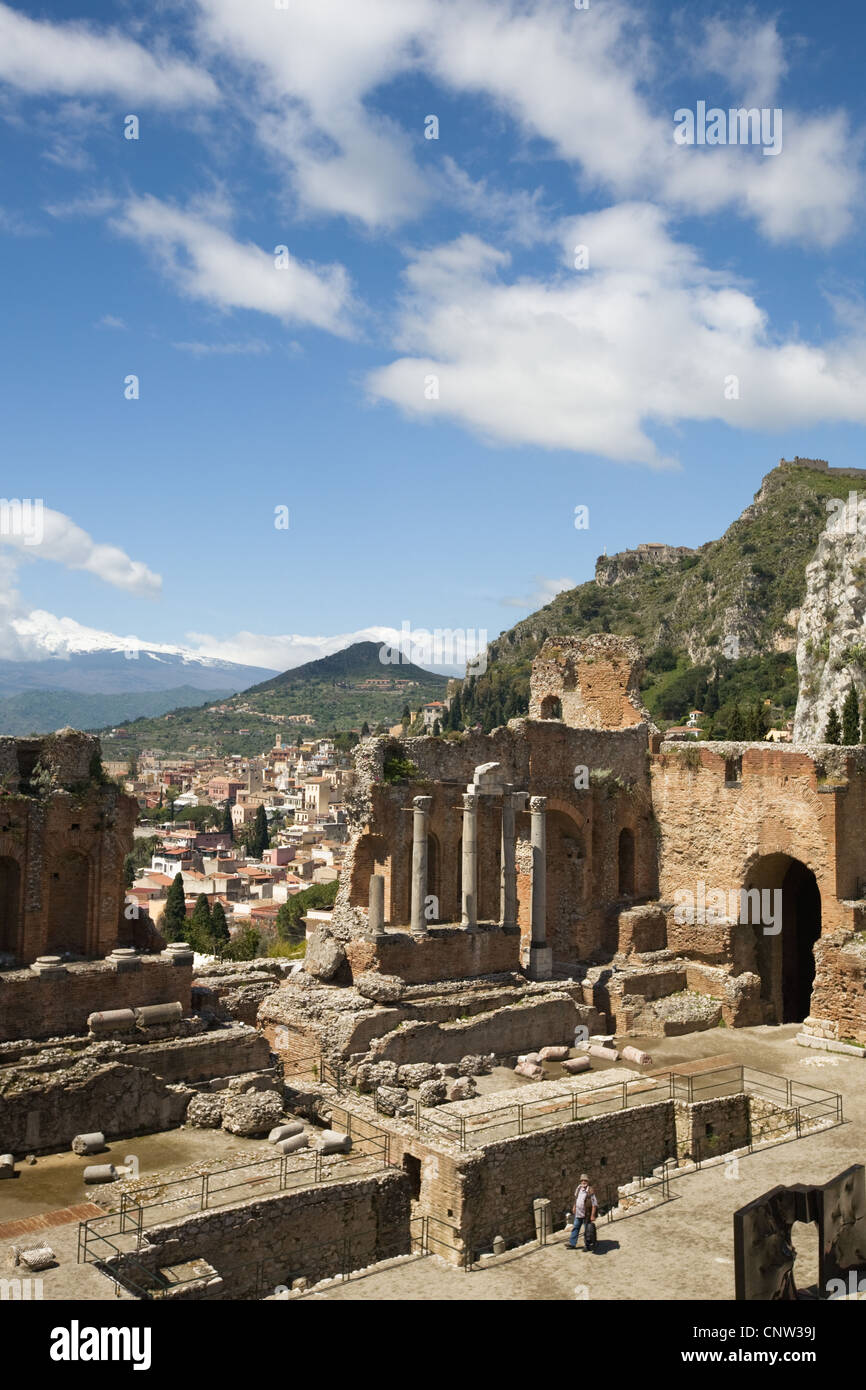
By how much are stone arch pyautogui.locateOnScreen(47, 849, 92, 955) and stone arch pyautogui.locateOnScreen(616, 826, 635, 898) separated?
1493 cm

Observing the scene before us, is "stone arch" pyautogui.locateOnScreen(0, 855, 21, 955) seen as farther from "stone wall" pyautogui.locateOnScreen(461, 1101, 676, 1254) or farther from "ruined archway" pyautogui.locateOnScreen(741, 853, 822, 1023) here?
"ruined archway" pyautogui.locateOnScreen(741, 853, 822, 1023)

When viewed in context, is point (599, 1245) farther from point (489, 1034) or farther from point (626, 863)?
point (626, 863)

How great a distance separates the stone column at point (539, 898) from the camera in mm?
26828

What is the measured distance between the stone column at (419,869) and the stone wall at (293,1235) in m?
8.22

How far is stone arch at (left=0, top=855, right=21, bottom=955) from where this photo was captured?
21094 mm

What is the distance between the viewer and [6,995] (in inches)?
764

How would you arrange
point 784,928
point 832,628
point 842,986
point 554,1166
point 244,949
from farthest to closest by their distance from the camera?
1. point 832,628
2. point 244,949
3. point 784,928
4. point 842,986
5. point 554,1166

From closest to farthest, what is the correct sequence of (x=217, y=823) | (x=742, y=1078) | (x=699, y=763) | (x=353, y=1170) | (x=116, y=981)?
(x=353, y=1170) → (x=116, y=981) → (x=742, y=1078) → (x=699, y=763) → (x=217, y=823)

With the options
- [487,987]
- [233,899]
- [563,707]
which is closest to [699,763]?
[563,707]

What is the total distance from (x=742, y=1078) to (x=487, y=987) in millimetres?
5680

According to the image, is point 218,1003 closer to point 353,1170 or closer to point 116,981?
point 116,981

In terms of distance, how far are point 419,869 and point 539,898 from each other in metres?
3.72

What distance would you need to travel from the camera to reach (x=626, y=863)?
105 ft

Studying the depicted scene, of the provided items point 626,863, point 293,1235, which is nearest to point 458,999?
point 293,1235
